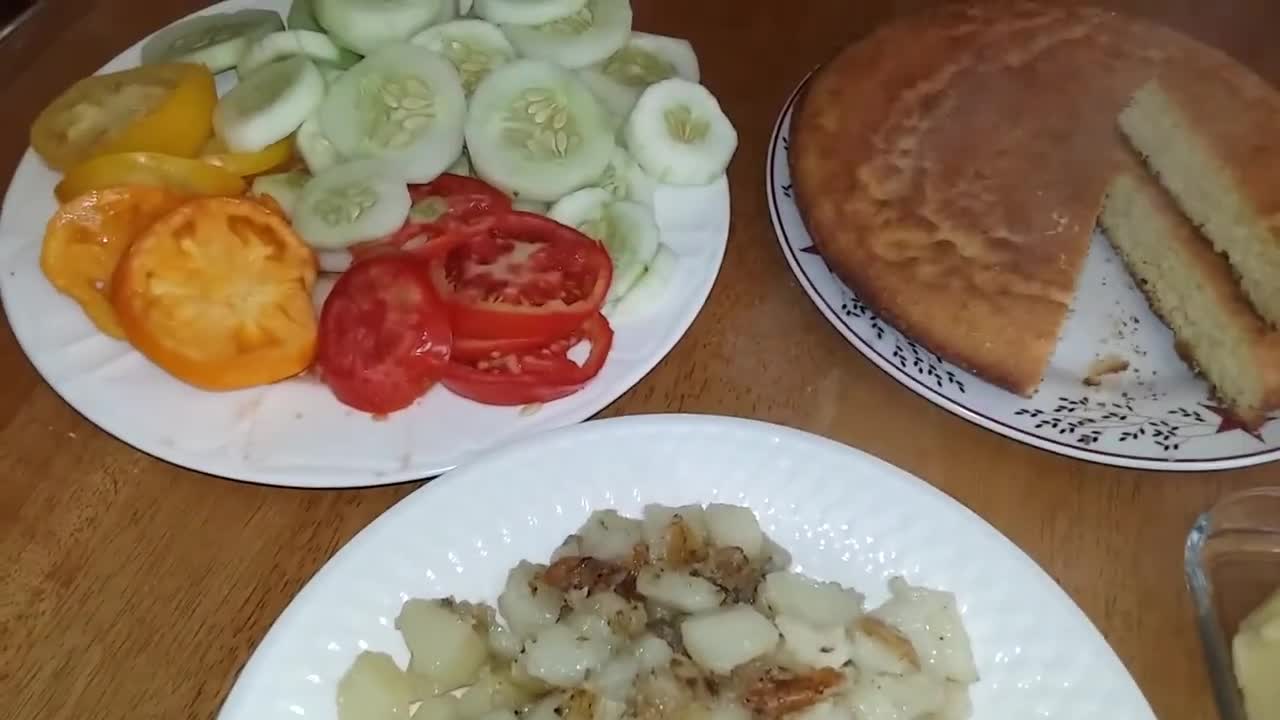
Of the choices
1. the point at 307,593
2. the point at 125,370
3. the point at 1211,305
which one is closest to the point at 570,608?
the point at 307,593

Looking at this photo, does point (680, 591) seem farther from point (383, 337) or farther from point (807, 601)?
point (383, 337)

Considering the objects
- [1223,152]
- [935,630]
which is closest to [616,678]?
[935,630]

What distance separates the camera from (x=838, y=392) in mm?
1729

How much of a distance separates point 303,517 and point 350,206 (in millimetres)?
461

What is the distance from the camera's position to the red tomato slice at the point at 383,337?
5.03 feet

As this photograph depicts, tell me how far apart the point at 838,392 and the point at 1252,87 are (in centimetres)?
101

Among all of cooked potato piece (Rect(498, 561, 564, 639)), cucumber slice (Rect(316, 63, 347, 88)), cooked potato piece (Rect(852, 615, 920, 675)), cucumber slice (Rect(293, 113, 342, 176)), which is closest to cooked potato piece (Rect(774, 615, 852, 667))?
cooked potato piece (Rect(852, 615, 920, 675))

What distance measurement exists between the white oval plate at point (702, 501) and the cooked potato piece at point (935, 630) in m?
0.04

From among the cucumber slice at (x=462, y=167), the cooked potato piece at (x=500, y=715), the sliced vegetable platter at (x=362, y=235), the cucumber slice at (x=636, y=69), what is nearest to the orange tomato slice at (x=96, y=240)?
the sliced vegetable platter at (x=362, y=235)

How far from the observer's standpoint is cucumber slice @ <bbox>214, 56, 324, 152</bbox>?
1709 mm

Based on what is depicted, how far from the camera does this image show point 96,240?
1.62 metres

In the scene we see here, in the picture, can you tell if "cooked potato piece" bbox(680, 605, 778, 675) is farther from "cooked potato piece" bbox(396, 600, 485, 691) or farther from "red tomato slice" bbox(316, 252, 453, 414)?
"red tomato slice" bbox(316, 252, 453, 414)

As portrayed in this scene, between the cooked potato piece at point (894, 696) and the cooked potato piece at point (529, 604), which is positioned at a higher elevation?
the cooked potato piece at point (894, 696)

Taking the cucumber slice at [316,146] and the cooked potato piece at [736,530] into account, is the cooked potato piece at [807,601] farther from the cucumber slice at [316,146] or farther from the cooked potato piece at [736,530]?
the cucumber slice at [316,146]
